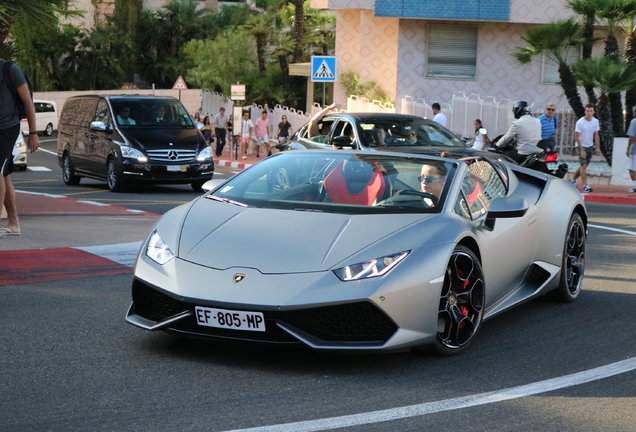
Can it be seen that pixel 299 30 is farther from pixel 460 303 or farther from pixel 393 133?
pixel 460 303

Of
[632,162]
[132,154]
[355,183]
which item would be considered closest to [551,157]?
[632,162]

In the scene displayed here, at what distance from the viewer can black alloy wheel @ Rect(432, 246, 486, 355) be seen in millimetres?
6246

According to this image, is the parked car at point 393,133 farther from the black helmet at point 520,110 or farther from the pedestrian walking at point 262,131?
the pedestrian walking at point 262,131

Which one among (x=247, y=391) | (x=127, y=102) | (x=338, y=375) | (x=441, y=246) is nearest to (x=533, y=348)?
(x=441, y=246)

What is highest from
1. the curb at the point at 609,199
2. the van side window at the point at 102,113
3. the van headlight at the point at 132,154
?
the van side window at the point at 102,113

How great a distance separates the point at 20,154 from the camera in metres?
27.5

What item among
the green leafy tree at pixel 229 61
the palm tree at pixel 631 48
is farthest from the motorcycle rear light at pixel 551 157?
the green leafy tree at pixel 229 61

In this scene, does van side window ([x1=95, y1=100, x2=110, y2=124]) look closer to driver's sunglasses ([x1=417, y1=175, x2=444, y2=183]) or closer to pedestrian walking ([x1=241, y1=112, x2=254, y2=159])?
driver's sunglasses ([x1=417, y1=175, x2=444, y2=183])

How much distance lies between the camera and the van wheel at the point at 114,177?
65.5 feet

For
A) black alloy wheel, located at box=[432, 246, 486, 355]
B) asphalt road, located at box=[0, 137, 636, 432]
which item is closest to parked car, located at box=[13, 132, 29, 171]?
asphalt road, located at box=[0, 137, 636, 432]

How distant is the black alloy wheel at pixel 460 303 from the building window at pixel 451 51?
30.8 m

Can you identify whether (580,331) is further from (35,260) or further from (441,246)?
(35,260)

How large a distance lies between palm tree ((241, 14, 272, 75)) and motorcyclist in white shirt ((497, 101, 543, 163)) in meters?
41.5

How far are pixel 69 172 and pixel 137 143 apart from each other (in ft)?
10.6
